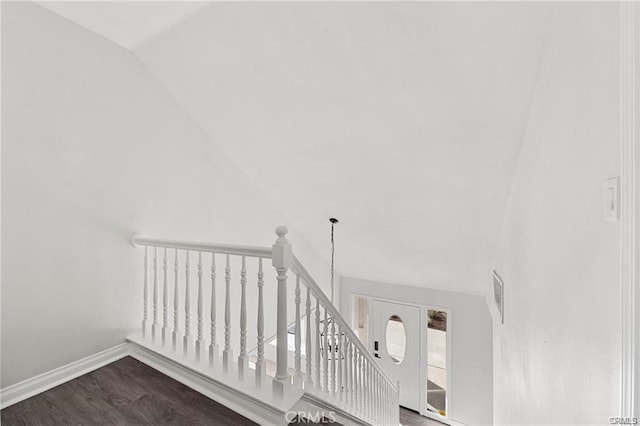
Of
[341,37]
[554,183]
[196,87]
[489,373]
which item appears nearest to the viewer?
[554,183]

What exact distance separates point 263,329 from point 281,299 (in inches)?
8.7

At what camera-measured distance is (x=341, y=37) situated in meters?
1.82

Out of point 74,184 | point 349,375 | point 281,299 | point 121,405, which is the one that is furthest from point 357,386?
point 74,184

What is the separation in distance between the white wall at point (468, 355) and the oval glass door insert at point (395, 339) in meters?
0.72

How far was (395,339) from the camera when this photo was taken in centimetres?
Result: 570

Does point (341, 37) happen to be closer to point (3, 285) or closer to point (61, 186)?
point (61, 186)

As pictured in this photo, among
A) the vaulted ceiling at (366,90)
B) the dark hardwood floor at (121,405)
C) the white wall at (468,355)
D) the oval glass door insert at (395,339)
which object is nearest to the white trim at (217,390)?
the dark hardwood floor at (121,405)

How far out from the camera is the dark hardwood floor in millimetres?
1537

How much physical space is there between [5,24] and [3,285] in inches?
56.1

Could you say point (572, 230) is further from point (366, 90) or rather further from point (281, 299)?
point (366, 90)

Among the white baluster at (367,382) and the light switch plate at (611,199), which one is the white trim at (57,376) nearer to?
the white baluster at (367,382)

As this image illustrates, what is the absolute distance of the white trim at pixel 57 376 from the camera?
5.48 ft

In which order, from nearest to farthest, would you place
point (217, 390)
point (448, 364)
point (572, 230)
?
point (572, 230) → point (217, 390) → point (448, 364)

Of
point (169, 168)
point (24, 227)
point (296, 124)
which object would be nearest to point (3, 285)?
point (24, 227)
